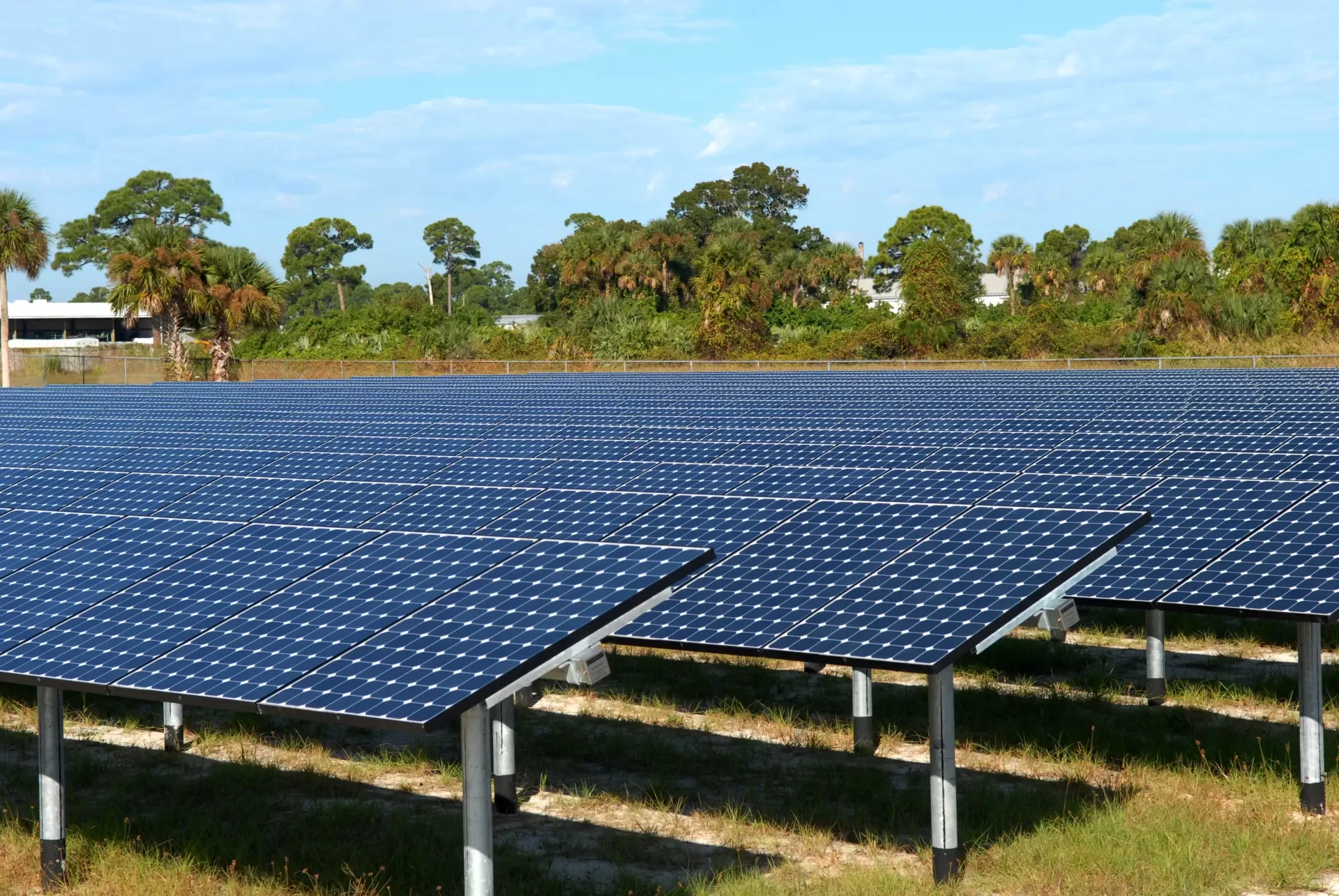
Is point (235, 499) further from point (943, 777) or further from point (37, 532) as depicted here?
point (943, 777)

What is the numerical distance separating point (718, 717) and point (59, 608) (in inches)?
325

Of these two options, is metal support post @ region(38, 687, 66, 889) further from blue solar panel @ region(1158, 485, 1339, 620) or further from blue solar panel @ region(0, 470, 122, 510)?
blue solar panel @ region(1158, 485, 1339, 620)

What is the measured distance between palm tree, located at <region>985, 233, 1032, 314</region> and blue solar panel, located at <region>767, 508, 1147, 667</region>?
105575 millimetres

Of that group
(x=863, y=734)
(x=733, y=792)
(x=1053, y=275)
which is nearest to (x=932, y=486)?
(x=863, y=734)

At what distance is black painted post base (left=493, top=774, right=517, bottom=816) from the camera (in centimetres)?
1370

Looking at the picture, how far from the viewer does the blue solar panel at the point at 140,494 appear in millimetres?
14914

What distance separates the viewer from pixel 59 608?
1059 centimetres

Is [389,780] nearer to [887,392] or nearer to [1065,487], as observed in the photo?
[1065,487]

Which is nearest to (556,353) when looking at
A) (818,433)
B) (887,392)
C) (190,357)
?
(190,357)

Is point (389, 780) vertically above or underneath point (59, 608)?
underneath

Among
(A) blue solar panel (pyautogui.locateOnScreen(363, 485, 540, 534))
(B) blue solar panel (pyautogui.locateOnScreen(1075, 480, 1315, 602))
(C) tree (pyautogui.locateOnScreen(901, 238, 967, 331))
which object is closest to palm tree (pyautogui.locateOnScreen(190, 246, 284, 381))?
(C) tree (pyautogui.locateOnScreen(901, 238, 967, 331))

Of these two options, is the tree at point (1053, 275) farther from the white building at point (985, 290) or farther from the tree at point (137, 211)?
the tree at point (137, 211)

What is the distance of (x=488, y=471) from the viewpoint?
18094 millimetres

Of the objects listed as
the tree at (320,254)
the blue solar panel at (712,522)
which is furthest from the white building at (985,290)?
the blue solar panel at (712,522)
